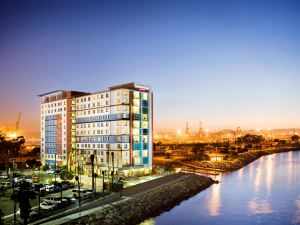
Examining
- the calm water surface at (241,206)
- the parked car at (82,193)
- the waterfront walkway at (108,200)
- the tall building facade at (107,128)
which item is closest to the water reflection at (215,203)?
the calm water surface at (241,206)

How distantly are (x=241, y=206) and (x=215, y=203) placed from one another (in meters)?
4.61

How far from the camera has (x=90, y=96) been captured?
82.4 meters

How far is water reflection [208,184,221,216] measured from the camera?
52.8 meters

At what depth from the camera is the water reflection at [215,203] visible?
52.8 m

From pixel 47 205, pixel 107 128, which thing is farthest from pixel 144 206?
pixel 107 128

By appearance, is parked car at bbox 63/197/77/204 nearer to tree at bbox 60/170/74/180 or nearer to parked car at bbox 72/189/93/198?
parked car at bbox 72/189/93/198

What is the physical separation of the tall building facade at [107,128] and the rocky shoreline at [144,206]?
1172 cm

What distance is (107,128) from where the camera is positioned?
7725 cm

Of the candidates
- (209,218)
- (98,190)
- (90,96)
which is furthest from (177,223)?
(90,96)

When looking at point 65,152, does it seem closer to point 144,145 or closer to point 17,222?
point 144,145

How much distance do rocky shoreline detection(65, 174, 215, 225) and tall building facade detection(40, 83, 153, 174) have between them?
11.7 metres

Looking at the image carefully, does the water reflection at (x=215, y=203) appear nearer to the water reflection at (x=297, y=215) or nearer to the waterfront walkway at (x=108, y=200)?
the waterfront walkway at (x=108, y=200)

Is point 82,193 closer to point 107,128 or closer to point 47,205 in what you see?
point 47,205

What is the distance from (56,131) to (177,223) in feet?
182
